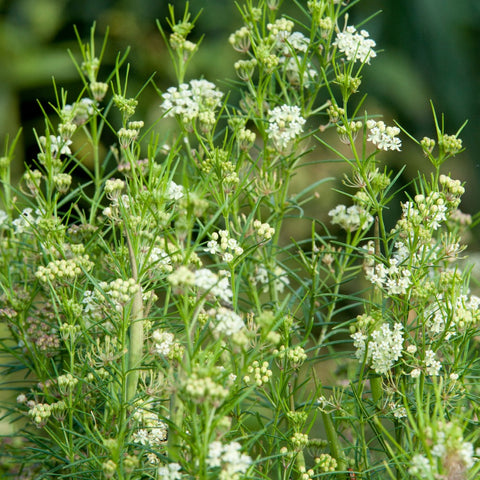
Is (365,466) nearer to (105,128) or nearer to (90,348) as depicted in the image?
(90,348)

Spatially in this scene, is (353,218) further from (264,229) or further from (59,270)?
(59,270)

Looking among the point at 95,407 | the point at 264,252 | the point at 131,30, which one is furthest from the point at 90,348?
the point at 131,30

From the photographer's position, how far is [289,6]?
290 cm

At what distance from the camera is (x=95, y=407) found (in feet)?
2.86

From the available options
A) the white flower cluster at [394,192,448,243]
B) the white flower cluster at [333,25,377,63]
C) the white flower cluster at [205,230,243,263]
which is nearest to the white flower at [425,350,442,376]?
the white flower cluster at [394,192,448,243]

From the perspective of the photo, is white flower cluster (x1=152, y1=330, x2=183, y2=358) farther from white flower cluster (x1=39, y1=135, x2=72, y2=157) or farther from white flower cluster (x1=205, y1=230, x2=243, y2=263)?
white flower cluster (x1=39, y1=135, x2=72, y2=157)

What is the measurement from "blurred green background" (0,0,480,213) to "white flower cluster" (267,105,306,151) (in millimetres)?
2009

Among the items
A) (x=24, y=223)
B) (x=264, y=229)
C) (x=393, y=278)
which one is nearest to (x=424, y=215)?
(x=393, y=278)

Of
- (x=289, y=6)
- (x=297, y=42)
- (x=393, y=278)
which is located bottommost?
(x=393, y=278)

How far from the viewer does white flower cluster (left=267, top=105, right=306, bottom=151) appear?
88 cm

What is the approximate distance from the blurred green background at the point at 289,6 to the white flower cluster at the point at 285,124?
6.59 feet

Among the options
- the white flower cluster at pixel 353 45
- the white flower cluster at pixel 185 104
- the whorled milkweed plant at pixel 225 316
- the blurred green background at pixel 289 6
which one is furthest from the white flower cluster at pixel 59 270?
the blurred green background at pixel 289 6

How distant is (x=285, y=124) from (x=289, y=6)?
7.19ft

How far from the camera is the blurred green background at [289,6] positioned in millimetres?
2859
